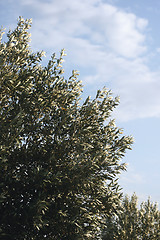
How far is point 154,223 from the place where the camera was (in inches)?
1120

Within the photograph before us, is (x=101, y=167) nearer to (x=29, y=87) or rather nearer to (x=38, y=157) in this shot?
(x=38, y=157)

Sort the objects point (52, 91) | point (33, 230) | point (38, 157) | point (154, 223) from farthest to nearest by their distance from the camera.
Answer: point (154, 223)
point (52, 91)
point (38, 157)
point (33, 230)

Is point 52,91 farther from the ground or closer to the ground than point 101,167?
farther from the ground

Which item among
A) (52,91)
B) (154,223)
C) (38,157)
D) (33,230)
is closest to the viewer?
(33,230)

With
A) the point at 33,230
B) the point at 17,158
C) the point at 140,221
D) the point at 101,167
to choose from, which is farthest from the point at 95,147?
the point at 140,221

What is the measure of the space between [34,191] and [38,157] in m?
1.92

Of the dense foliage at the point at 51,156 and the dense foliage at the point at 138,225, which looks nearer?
the dense foliage at the point at 51,156

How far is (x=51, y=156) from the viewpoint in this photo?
53.7ft

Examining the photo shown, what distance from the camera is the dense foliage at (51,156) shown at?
15.4m

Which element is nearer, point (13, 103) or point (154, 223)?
point (13, 103)

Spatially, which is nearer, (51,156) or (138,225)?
(51,156)

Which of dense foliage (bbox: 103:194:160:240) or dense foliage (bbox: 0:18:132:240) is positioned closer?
dense foliage (bbox: 0:18:132:240)

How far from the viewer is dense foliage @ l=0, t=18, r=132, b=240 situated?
15383mm

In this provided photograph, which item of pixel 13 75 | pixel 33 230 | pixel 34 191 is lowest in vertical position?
pixel 33 230
